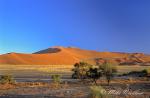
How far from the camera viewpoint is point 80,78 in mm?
48875

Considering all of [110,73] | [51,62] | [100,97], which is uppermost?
[51,62]

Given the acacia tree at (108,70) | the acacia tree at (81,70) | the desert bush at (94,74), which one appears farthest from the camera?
the acacia tree at (81,70)

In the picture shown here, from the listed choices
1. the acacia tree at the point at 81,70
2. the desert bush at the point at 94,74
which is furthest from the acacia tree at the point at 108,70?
the acacia tree at the point at 81,70

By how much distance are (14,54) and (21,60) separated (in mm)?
9540

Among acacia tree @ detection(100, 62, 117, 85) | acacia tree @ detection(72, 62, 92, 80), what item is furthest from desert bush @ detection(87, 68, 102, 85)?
acacia tree @ detection(72, 62, 92, 80)

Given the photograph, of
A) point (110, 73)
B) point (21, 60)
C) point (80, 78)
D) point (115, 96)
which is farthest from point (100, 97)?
point (21, 60)

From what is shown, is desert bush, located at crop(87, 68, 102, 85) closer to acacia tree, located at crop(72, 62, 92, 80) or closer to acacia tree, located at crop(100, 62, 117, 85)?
acacia tree, located at crop(100, 62, 117, 85)

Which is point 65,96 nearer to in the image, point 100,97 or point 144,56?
point 100,97

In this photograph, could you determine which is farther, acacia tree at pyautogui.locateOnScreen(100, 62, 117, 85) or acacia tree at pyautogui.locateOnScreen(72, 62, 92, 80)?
acacia tree at pyautogui.locateOnScreen(72, 62, 92, 80)

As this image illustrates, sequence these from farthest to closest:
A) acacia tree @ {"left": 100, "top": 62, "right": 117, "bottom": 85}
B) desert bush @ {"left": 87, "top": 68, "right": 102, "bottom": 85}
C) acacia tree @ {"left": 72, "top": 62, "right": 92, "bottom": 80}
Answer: acacia tree @ {"left": 72, "top": 62, "right": 92, "bottom": 80} → desert bush @ {"left": 87, "top": 68, "right": 102, "bottom": 85} → acacia tree @ {"left": 100, "top": 62, "right": 117, "bottom": 85}

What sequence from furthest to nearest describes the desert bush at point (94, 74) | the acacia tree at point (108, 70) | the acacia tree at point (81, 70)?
the acacia tree at point (81, 70) → the desert bush at point (94, 74) → the acacia tree at point (108, 70)

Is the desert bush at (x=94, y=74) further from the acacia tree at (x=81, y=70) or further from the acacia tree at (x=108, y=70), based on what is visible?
the acacia tree at (x=81, y=70)

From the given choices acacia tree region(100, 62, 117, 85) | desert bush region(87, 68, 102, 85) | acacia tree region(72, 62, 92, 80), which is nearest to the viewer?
acacia tree region(100, 62, 117, 85)

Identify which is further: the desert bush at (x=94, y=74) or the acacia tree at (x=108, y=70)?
the desert bush at (x=94, y=74)
